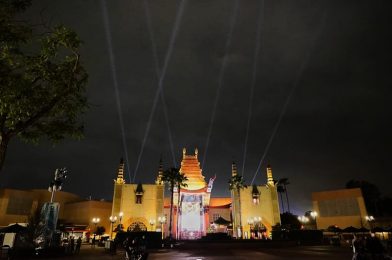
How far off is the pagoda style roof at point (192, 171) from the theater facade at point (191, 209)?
0.71 feet

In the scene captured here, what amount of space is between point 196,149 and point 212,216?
15898 millimetres

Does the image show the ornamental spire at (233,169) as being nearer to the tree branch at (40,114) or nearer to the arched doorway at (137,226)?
the arched doorway at (137,226)

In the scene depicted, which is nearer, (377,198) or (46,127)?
(46,127)

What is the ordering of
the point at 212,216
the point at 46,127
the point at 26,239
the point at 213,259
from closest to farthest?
the point at 46,127 < the point at 213,259 < the point at 26,239 < the point at 212,216

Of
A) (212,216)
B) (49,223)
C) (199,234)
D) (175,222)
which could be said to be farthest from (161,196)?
(49,223)

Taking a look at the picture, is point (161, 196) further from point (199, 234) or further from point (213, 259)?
point (213, 259)

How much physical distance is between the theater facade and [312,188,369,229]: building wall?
10840mm

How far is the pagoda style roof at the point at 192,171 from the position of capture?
58469mm

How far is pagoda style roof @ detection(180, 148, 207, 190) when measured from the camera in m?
58.5

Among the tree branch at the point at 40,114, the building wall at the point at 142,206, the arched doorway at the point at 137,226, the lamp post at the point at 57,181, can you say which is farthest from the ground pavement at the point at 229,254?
the arched doorway at the point at 137,226

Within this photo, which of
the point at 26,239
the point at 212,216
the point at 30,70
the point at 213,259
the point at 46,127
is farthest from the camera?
the point at 212,216

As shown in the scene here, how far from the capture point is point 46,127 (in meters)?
11.4

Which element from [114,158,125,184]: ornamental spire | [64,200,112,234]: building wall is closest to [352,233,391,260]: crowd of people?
[114,158,125,184]: ornamental spire

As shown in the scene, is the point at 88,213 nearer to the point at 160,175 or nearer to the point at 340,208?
the point at 160,175
